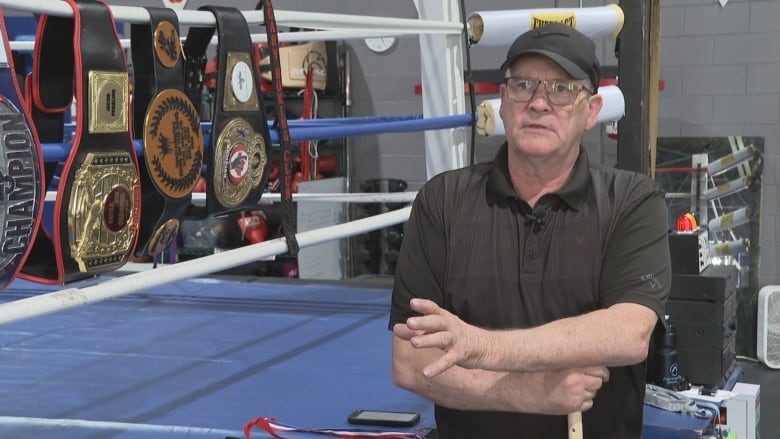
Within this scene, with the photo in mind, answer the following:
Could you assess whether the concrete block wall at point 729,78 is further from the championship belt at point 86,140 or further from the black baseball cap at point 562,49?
the championship belt at point 86,140

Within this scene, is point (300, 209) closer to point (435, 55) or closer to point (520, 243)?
point (435, 55)

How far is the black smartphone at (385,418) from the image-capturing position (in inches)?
62.1

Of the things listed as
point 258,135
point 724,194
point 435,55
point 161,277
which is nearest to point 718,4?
point 724,194

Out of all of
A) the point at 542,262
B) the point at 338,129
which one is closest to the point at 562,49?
the point at 542,262

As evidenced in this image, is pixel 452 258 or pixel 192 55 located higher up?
pixel 192 55

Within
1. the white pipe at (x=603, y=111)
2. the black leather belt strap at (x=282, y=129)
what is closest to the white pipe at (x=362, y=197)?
the white pipe at (x=603, y=111)

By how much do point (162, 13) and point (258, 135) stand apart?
→ 34 cm

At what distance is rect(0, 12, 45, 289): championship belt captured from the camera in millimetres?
1132

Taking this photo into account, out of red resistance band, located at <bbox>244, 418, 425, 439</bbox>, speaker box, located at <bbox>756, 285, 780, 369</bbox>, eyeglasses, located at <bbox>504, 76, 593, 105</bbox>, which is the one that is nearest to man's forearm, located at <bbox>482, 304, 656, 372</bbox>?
eyeglasses, located at <bbox>504, 76, 593, 105</bbox>

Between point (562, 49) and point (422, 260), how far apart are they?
0.36m

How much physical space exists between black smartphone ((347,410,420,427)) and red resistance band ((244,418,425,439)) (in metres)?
0.04

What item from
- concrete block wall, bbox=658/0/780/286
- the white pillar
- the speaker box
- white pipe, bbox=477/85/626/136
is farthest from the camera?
concrete block wall, bbox=658/0/780/286

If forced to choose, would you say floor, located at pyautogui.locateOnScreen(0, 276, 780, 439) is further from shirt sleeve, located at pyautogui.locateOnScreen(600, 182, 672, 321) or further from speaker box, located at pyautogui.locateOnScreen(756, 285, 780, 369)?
speaker box, located at pyautogui.locateOnScreen(756, 285, 780, 369)

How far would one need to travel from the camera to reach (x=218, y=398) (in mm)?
1747
